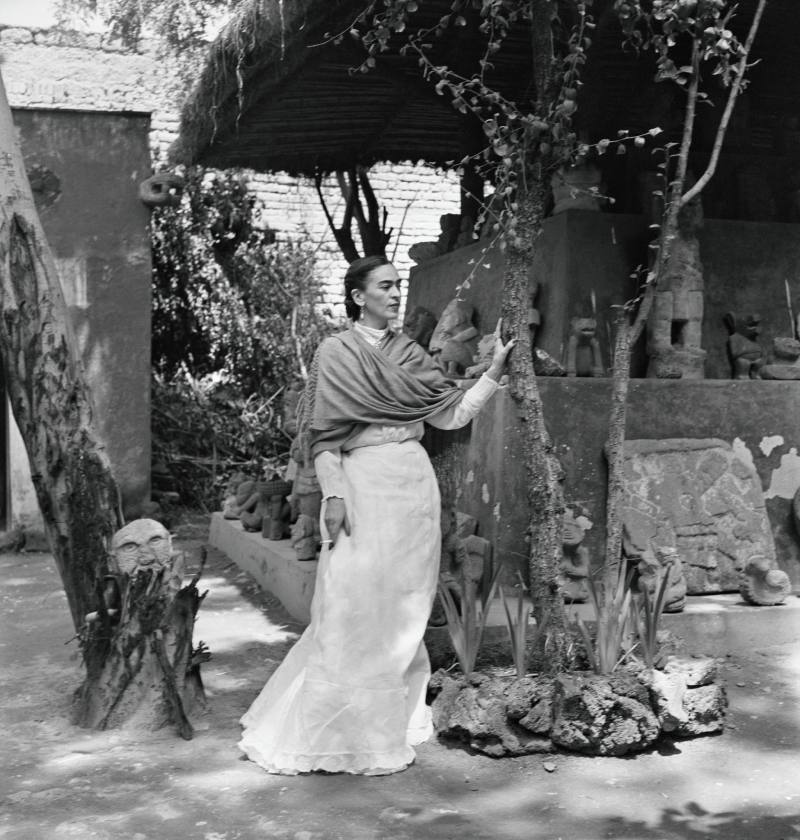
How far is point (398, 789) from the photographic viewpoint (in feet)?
11.9

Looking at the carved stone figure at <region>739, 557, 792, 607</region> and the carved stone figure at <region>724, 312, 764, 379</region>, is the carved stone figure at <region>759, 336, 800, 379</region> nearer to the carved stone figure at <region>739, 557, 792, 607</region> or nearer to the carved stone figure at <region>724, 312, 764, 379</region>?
the carved stone figure at <region>724, 312, 764, 379</region>

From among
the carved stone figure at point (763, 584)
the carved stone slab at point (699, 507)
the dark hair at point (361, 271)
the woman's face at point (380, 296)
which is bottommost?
the carved stone figure at point (763, 584)

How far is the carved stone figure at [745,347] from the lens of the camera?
6160 millimetres

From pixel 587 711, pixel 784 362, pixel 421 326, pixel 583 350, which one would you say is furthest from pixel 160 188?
pixel 587 711

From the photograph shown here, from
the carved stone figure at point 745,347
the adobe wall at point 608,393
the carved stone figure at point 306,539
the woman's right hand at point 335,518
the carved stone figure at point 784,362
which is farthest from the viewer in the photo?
the carved stone figure at point 306,539

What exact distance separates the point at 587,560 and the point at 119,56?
34.6 ft

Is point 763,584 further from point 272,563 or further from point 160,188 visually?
point 160,188

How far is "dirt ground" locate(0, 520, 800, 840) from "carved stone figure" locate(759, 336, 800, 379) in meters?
1.95

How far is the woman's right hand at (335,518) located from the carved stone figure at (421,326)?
325cm

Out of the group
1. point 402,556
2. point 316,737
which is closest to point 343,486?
point 402,556

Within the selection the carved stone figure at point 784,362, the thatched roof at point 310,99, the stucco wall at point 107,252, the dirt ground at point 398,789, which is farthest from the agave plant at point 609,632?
the stucco wall at point 107,252

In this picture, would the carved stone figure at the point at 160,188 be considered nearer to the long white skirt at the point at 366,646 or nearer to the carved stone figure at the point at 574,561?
the carved stone figure at the point at 574,561

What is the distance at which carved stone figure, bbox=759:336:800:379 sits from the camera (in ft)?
19.9

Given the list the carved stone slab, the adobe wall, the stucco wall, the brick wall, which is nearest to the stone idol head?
the adobe wall
